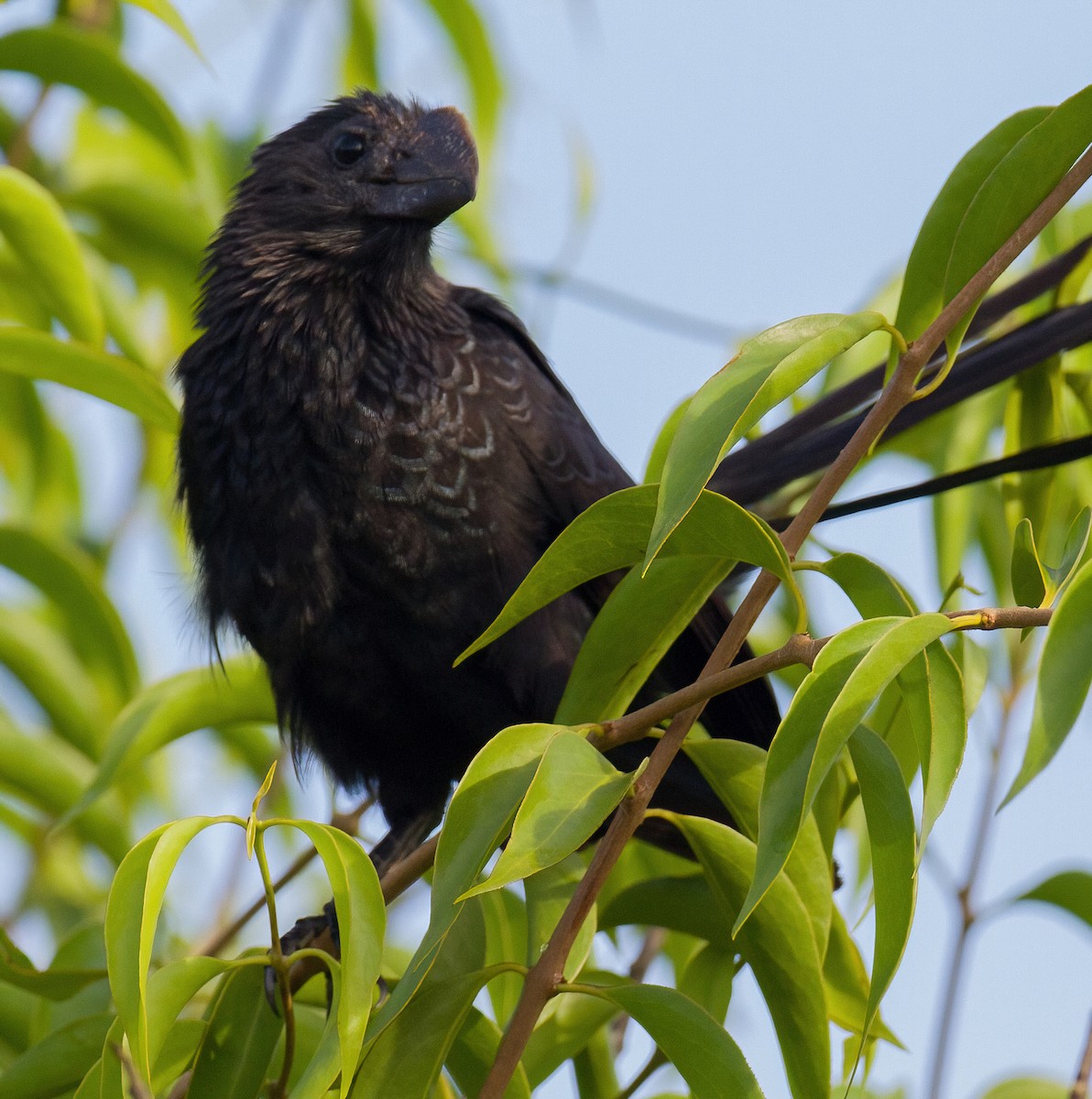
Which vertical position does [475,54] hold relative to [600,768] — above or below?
above

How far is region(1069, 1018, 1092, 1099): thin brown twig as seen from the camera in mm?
1379

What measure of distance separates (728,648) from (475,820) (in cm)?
25

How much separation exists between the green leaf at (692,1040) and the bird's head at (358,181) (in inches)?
54.2

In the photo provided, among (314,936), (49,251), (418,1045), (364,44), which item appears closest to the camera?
(418,1045)

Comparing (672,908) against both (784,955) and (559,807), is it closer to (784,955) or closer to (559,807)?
(784,955)

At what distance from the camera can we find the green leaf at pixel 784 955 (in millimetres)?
1275

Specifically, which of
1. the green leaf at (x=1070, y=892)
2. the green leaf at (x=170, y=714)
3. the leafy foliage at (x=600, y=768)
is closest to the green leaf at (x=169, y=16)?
the leafy foliage at (x=600, y=768)

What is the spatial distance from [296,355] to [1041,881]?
1273mm

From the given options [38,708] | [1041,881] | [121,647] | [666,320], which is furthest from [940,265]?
[38,708]

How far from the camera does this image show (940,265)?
1.27 m

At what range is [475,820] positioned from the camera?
111cm

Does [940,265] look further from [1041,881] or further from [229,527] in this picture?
[229,527]

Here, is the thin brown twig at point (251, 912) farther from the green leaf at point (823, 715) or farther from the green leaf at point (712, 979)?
the green leaf at point (823, 715)

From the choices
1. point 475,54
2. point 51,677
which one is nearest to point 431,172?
point 475,54
